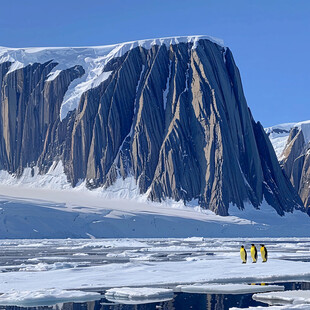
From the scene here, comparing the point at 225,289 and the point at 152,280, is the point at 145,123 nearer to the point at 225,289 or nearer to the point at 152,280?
the point at 152,280

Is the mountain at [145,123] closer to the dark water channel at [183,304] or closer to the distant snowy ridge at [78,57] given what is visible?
the distant snowy ridge at [78,57]

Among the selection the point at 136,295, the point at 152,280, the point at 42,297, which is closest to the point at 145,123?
the point at 152,280

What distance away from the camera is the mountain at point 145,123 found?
137 m

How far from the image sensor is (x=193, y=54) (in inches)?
5837

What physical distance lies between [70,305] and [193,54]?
125 metres

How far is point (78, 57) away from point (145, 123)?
31.5 metres

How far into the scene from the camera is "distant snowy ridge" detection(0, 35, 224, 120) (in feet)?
508

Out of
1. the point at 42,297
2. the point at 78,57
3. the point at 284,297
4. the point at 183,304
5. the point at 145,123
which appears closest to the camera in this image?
the point at 183,304

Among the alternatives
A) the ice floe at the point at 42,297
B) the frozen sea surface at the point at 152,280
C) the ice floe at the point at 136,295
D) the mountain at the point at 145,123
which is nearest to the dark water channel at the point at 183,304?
the frozen sea surface at the point at 152,280

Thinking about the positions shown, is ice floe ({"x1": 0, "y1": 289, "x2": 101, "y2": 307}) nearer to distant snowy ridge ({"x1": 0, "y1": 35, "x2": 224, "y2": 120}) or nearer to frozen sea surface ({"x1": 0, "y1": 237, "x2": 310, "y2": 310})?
frozen sea surface ({"x1": 0, "y1": 237, "x2": 310, "y2": 310})

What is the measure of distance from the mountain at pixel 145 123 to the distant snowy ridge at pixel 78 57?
0.29 metres

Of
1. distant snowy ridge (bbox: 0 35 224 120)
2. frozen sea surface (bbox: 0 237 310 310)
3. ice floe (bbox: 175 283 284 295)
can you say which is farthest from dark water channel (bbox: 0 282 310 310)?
distant snowy ridge (bbox: 0 35 224 120)

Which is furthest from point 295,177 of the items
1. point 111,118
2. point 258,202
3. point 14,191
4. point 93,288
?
point 93,288

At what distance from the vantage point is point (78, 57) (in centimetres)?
16488
